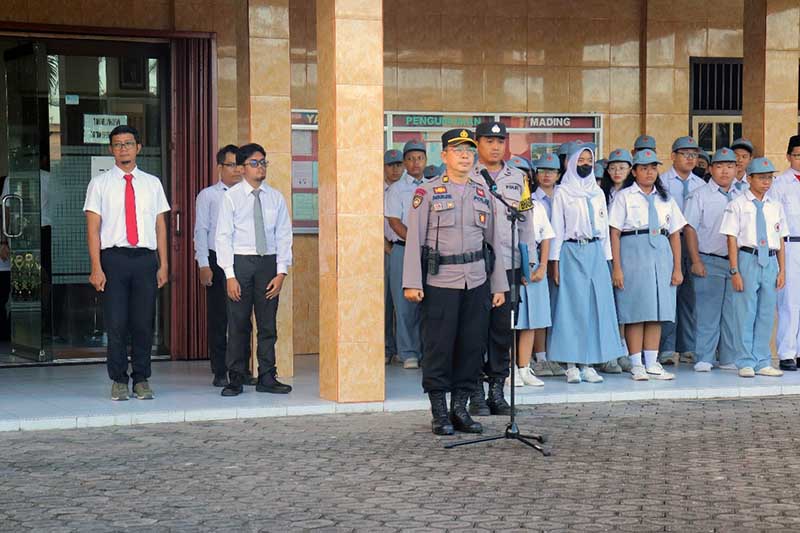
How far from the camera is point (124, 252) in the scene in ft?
34.5

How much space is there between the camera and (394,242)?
13758 mm

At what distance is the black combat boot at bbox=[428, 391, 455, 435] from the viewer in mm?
9039

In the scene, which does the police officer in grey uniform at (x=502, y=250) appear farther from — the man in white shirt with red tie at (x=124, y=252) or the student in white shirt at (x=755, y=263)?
the student in white shirt at (x=755, y=263)

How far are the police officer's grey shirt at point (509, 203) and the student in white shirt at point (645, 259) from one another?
1962mm

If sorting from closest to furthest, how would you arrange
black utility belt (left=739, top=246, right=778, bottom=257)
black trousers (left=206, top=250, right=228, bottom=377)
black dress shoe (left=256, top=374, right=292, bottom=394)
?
black dress shoe (left=256, top=374, right=292, bottom=394) < black trousers (left=206, top=250, right=228, bottom=377) < black utility belt (left=739, top=246, right=778, bottom=257)

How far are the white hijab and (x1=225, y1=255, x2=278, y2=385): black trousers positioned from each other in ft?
8.77

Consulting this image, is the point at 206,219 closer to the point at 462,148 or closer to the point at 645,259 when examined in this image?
the point at 462,148

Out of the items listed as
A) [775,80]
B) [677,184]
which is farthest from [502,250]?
[775,80]

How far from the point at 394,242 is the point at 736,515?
7483 millimetres

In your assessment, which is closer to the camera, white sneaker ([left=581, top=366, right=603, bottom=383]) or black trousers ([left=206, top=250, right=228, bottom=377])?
black trousers ([left=206, top=250, right=228, bottom=377])

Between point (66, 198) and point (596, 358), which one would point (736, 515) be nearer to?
point (596, 358)

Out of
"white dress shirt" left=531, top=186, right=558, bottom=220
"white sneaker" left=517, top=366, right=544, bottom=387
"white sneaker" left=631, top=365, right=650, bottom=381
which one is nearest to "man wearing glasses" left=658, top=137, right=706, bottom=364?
"white sneaker" left=631, top=365, right=650, bottom=381

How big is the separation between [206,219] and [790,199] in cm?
548

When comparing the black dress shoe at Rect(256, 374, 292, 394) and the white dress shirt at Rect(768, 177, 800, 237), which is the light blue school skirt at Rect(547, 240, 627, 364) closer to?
the white dress shirt at Rect(768, 177, 800, 237)
